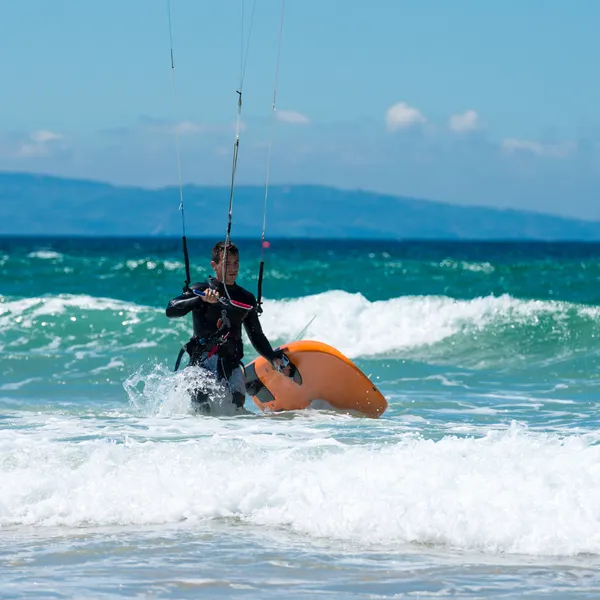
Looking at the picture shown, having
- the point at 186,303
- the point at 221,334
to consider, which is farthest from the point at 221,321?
the point at 186,303

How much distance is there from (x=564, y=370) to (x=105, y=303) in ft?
27.0

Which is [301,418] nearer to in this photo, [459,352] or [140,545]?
[140,545]

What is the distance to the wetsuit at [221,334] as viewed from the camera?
7.41m

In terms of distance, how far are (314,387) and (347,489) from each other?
2787 millimetres

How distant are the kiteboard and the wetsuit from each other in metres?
0.62

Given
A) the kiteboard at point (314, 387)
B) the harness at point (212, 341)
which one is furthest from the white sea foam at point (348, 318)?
the harness at point (212, 341)

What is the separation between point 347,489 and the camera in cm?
564

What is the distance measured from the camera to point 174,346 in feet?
51.4

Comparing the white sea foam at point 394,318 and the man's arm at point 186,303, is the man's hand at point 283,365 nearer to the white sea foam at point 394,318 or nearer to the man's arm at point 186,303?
the man's arm at point 186,303

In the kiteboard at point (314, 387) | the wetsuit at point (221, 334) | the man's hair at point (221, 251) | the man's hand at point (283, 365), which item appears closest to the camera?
the man's hair at point (221, 251)

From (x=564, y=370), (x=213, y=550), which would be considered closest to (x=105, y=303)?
(x=564, y=370)

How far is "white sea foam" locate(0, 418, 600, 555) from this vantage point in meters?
5.21

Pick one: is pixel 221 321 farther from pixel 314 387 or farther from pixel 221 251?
pixel 314 387

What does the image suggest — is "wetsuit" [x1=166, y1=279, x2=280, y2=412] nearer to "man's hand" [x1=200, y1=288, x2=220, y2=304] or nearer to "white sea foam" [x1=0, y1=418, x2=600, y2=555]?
"man's hand" [x1=200, y1=288, x2=220, y2=304]
